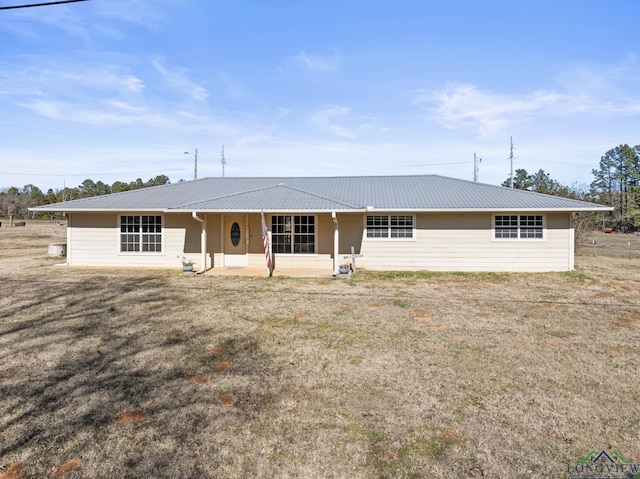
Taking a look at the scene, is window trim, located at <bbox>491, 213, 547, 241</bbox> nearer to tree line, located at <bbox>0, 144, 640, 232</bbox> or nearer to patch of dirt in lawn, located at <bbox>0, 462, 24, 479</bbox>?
patch of dirt in lawn, located at <bbox>0, 462, 24, 479</bbox>

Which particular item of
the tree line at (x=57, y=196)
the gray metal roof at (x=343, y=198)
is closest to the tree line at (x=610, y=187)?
the tree line at (x=57, y=196)

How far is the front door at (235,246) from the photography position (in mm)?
13852

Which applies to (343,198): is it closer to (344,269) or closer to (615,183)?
(344,269)

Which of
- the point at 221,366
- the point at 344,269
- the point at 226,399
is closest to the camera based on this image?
the point at 226,399

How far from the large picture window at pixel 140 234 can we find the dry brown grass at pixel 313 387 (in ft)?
18.5

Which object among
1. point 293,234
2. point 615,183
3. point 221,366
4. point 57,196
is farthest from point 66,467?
point 57,196

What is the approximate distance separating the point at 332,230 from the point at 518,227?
6524mm

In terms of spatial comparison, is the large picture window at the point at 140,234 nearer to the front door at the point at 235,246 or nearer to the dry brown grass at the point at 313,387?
the front door at the point at 235,246

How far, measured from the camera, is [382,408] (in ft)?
12.6

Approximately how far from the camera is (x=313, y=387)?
4.30 metres

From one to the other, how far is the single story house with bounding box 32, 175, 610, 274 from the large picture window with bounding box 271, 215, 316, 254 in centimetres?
4

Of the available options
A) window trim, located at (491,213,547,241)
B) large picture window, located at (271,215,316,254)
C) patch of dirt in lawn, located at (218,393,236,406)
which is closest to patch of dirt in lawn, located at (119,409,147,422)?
patch of dirt in lawn, located at (218,393,236,406)

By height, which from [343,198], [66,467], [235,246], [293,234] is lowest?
[66,467]

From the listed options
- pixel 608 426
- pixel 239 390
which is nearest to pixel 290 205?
pixel 239 390
